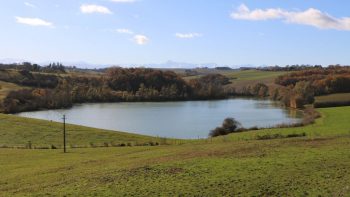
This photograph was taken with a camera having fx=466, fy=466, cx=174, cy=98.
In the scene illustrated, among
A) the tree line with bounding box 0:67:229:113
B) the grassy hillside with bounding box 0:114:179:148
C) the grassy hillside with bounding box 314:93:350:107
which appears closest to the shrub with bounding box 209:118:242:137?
the grassy hillside with bounding box 0:114:179:148

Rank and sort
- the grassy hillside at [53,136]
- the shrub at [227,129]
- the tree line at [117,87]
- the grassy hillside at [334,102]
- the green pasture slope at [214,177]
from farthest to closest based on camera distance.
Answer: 1. the tree line at [117,87]
2. the grassy hillside at [334,102]
3. the shrub at [227,129]
4. the grassy hillside at [53,136]
5. the green pasture slope at [214,177]

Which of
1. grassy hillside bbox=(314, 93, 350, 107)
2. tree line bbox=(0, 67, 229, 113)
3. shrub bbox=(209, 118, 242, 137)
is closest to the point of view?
shrub bbox=(209, 118, 242, 137)

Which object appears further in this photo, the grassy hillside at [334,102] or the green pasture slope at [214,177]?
the grassy hillside at [334,102]

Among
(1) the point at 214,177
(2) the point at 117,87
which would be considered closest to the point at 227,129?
(1) the point at 214,177

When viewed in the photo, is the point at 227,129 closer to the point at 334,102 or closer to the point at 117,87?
the point at 334,102

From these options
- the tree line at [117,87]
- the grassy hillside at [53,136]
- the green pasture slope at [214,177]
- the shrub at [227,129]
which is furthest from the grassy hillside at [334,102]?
the green pasture slope at [214,177]

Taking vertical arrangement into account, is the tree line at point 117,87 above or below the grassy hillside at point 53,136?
above

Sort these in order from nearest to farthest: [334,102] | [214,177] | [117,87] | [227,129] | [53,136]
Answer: [214,177] → [53,136] → [227,129] → [334,102] → [117,87]

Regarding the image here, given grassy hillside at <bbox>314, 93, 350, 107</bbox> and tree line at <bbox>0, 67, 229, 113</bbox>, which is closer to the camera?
grassy hillside at <bbox>314, 93, 350, 107</bbox>

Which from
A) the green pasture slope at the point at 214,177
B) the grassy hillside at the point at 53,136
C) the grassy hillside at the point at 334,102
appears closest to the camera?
the green pasture slope at the point at 214,177

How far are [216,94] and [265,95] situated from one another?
17663 mm

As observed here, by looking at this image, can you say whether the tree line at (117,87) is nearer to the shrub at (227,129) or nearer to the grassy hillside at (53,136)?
the grassy hillside at (53,136)

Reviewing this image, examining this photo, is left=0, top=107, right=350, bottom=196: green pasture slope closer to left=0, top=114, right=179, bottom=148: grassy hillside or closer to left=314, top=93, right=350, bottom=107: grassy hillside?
left=0, top=114, right=179, bottom=148: grassy hillside

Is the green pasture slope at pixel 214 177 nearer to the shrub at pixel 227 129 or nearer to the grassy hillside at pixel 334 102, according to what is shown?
the shrub at pixel 227 129
